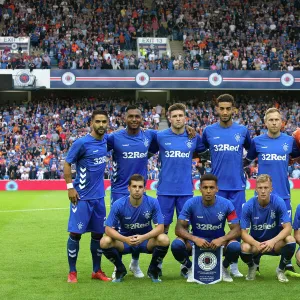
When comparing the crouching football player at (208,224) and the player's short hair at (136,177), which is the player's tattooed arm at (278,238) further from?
the player's short hair at (136,177)

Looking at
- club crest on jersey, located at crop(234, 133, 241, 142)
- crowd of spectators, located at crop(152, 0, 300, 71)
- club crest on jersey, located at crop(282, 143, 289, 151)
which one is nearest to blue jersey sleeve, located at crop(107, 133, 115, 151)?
club crest on jersey, located at crop(234, 133, 241, 142)

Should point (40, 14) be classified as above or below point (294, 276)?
above

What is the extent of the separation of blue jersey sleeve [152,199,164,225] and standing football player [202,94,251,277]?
1006 mm

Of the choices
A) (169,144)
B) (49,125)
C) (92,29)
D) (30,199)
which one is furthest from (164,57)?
(169,144)

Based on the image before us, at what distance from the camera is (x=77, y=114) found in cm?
3569

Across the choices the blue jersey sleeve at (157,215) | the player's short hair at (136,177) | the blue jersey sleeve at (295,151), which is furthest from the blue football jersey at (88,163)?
the blue jersey sleeve at (295,151)

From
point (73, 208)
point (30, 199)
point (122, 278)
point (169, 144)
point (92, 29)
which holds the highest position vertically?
point (92, 29)

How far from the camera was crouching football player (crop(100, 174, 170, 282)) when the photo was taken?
28.8ft

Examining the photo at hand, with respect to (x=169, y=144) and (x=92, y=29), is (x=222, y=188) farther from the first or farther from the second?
(x=92, y=29)

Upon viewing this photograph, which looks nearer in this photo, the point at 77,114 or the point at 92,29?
the point at 77,114

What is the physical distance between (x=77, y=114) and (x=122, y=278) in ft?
88.6

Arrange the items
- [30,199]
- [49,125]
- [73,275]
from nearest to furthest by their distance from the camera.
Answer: [73,275], [30,199], [49,125]

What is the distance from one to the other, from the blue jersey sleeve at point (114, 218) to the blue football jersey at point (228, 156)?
1452mm

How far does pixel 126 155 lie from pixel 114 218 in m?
0.96
